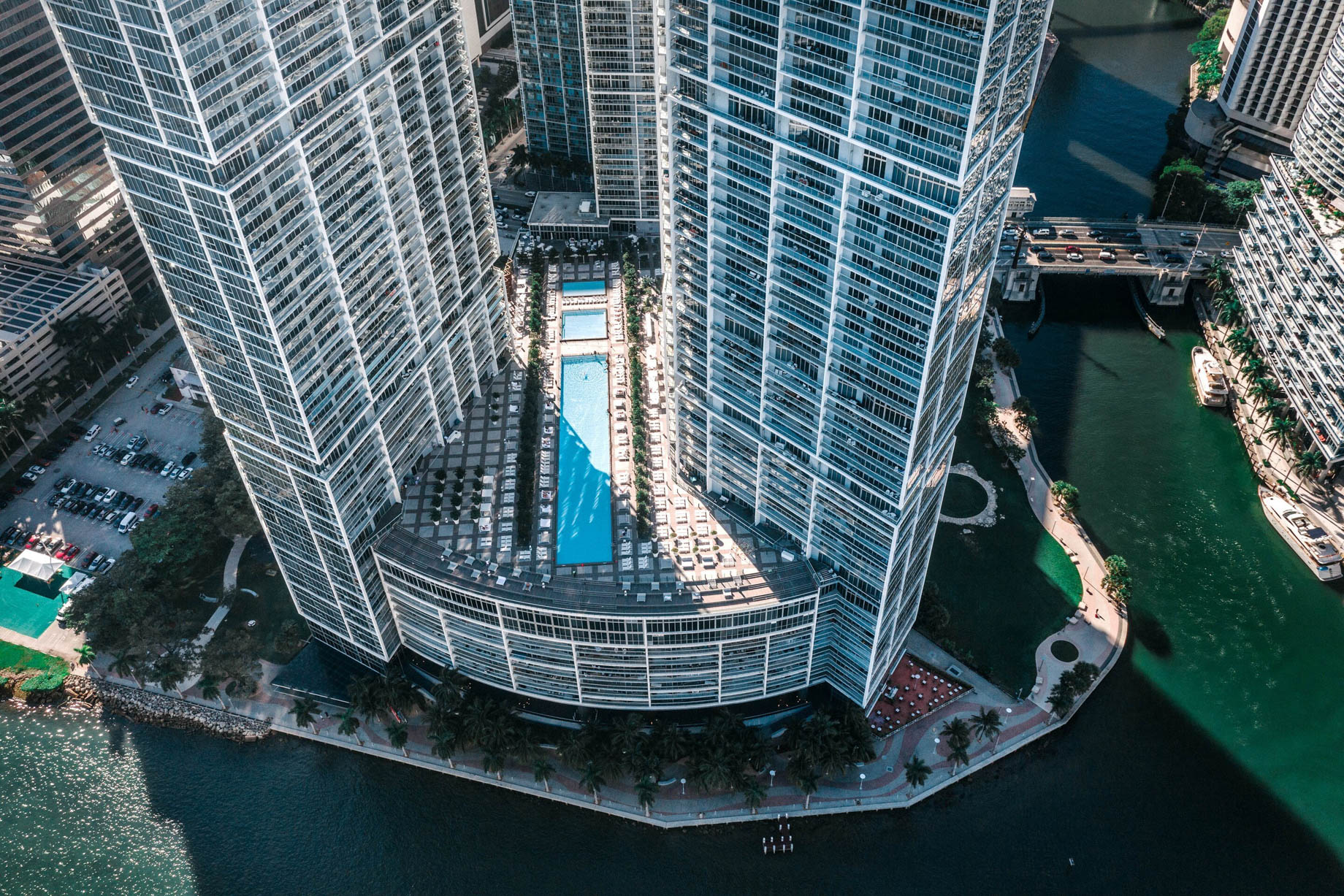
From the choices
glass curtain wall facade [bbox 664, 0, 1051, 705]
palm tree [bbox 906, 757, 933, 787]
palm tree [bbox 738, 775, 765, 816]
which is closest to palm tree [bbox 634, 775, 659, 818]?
palm tree [bbox 738, 775, 765, 816]

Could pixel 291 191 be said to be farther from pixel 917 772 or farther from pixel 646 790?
pixel 917 772

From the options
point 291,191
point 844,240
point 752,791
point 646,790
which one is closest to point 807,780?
point 752,791

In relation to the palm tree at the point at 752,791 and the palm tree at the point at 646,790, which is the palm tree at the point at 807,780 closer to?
the palm tree at the point at 752,791

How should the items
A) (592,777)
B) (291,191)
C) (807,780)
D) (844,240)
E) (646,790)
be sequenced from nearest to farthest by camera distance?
(844,240) → (291,191) → (807,780) → (646,790) → (592,777)

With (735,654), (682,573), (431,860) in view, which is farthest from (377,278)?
(431,860)

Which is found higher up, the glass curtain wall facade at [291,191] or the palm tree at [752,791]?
the glass curtain wall facade at [291,191]

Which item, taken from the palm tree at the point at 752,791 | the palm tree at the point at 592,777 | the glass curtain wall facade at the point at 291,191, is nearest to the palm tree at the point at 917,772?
the palm tree at the point at 752,791
